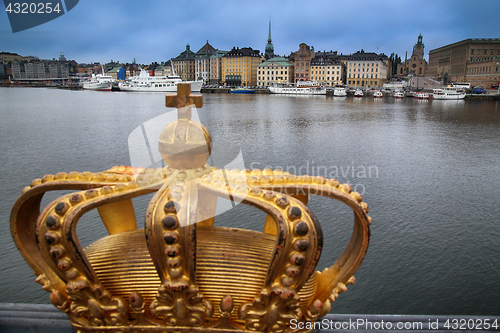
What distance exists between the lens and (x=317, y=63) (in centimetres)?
9231

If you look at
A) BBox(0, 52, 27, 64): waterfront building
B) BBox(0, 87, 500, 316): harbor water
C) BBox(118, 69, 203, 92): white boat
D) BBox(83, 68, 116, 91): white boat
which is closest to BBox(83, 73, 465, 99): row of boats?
BBox(118, 69, 203, 92): white boat

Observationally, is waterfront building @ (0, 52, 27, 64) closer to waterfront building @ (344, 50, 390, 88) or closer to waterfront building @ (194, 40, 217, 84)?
→ waterfront building @ (194, 40, 217, 84)

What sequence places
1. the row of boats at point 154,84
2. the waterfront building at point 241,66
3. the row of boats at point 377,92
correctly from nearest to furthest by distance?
the row of boats at point 377,92, the row of boats at point 154,84, the waterfront building at point 241,66

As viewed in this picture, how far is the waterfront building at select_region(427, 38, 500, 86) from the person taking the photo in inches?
Result: 3071

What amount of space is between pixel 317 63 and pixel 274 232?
9481cm

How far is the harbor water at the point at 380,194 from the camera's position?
6023mm

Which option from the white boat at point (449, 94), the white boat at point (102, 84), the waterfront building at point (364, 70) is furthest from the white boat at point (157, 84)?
the white boat at point (449, 94)

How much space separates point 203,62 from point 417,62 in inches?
2749

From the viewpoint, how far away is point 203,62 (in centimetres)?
Answer: 10800

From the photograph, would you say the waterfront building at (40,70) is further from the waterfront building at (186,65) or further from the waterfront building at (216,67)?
the waterfront building at (216,67)

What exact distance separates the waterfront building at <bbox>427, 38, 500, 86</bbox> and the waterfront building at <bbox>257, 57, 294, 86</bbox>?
135 feet

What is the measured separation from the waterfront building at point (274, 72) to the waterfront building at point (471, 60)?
4104 cm

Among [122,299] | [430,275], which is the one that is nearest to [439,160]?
[430,275]

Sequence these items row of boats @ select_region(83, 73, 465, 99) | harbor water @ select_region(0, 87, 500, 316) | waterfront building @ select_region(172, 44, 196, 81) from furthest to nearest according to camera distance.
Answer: waterfront building @ select_region(172, 44, 196, 81) < row of boats @ select_region(83, 73, 465, 99) < harbor water @ select_region(0, 87, 500, 316)
